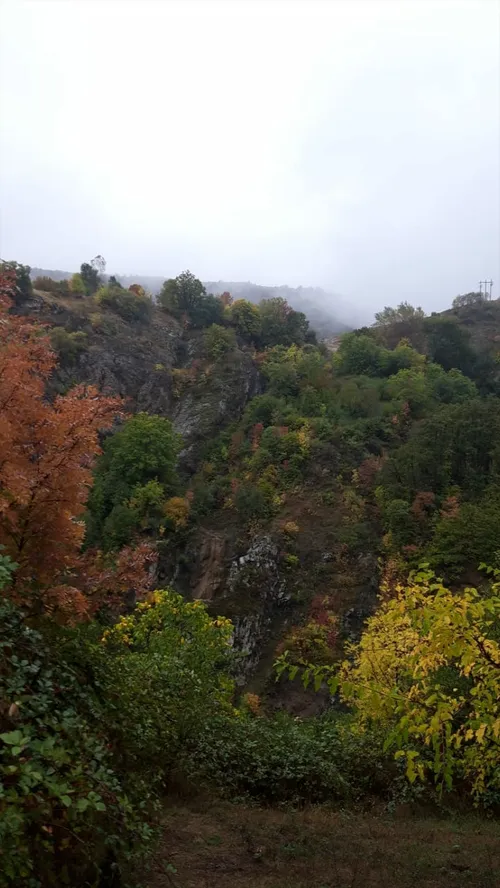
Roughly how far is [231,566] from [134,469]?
28.6 ft

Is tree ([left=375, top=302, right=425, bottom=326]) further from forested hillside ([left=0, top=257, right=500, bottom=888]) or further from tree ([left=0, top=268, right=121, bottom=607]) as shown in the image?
tree ([left=0, top=268, right=121, bottom=607])

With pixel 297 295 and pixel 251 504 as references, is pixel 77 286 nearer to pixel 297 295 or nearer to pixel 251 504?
pixel 251 504

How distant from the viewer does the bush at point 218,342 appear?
45.9 m

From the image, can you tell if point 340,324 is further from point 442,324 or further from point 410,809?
point 410,809

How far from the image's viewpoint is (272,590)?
982 inches

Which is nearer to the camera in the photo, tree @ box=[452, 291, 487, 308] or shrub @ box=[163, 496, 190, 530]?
shrub @ box=[163, 496, 190, 530]

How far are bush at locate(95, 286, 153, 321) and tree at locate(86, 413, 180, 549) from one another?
55.2 ft

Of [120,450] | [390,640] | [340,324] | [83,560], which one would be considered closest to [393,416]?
[120,450]

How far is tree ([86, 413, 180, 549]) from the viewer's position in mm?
30141

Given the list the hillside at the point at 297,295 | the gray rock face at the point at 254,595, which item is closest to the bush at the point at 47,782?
the gray rock face at the point at 254,595

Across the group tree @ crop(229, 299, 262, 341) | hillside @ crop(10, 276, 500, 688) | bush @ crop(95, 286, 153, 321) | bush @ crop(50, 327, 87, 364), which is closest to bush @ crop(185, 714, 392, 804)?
hillside @ crop(10, 276, 500, 688)

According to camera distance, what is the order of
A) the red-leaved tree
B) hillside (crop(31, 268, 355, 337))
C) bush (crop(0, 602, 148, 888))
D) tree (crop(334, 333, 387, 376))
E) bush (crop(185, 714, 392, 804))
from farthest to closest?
hillside (crop(31, 268, 355, 337)) → tree (crop(334, 333, 387, 376)) → bush (crop(185, 714, 392, 804)) → the red-leaved tree → bush (crop(0, 602, 148, 888))

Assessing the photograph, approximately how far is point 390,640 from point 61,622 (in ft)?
23.8

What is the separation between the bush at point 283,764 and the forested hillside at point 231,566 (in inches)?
1.4
